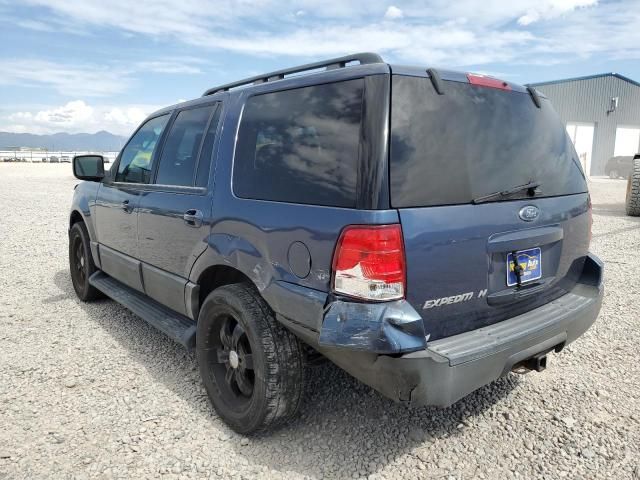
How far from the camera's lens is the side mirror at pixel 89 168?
4188 millimetres

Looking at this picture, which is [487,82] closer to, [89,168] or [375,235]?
[375,235]

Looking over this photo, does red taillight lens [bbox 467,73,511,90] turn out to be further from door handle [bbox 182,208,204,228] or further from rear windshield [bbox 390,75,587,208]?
door handle [bbox 182,208,204,228]

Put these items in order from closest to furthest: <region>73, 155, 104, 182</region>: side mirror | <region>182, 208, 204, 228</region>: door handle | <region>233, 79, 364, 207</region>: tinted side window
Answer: <region>233, 79, 364, 207</region>: tinted side window → <region>182, 208, 204, 228</region>: door handle → <region>73, 155, 104, 182</region>: side mirror

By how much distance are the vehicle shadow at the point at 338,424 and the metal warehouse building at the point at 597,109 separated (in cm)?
3239

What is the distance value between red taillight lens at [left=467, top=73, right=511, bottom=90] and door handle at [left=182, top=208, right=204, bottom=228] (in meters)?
1.66

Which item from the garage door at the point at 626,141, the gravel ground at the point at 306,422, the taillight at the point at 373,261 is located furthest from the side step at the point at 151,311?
the garage door at the point at 626,141

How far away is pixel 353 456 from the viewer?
2428mm

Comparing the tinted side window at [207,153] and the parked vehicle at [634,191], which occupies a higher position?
the tinted side window at [207,153]

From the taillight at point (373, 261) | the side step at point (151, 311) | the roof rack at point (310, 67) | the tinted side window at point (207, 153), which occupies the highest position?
the roof rack at point (310, 67)

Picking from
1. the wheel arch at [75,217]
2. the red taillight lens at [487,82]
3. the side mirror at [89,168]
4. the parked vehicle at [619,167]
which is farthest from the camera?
the parked vehicle at [619,167]

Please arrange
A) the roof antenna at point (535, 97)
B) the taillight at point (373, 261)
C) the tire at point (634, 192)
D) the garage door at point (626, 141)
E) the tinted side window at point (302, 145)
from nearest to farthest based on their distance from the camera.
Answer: the taillight at point (373, 261) → the tinted side window at point (302, 145) → the roof antenna at point (535, 97) → the tire at point (634, 192) → the garage door at point (626, 141)

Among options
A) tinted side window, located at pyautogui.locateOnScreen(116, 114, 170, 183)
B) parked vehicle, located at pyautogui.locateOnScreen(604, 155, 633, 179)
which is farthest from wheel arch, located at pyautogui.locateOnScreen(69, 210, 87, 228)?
parked vehicle, located at pyautogui.locateOnScreen(604, 155, 633, 179)

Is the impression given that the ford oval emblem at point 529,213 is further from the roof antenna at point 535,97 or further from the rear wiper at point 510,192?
the roof antenna at point 535,97

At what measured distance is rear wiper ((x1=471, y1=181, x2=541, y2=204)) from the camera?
7.22 ft
